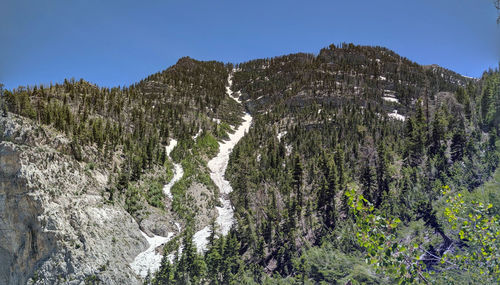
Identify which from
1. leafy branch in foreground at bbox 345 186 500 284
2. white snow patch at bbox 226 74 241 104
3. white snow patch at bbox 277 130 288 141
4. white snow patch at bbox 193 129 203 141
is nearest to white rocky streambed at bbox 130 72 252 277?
white snow patch at bbox 193 129 203 141

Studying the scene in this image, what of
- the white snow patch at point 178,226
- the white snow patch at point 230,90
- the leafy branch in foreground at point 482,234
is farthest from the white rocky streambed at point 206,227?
the white snow patch at point 230,90

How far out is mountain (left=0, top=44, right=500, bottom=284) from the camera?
75.8ft

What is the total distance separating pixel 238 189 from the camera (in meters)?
40.8

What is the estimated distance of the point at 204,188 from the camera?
43719mm

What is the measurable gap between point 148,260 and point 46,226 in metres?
9.49

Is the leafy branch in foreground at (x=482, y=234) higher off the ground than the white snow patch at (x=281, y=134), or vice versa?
the white snow patch at (x=281, y=134)

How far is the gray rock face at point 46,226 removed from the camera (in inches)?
902

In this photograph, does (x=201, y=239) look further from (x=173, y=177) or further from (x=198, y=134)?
(x=198, y=134)

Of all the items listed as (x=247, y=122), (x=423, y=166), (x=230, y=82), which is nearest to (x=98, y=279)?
(x=423, y=166)

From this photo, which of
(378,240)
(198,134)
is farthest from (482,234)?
(198,134)

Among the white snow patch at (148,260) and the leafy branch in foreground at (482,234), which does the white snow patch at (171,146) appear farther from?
the leafy branch in foreground at (482,234)

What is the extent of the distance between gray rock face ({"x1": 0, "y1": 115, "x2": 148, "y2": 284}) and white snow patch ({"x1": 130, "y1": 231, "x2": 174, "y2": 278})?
86 centimetres

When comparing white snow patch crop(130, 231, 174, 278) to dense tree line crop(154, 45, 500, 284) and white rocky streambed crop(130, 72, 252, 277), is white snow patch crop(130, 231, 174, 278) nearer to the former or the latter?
white rocky streambed crop(130, 72, 252, 277)

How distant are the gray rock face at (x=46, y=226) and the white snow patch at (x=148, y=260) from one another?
862 millimetres
